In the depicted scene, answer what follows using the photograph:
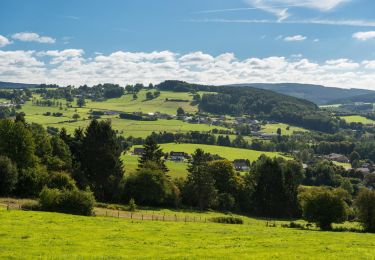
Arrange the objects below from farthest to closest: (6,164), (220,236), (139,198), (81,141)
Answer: (81,141), (139,198), (6,164), (220,236)

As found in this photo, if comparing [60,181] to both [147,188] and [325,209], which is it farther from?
[325,209]

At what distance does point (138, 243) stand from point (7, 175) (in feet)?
113

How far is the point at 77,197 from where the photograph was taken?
51.1m

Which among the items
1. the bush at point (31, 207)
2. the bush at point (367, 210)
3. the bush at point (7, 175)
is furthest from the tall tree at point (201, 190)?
the bush at point (31, 207)

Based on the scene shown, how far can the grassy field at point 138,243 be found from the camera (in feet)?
93.1

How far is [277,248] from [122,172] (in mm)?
51316

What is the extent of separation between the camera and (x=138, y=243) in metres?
32.8

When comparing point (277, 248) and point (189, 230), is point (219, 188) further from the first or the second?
point (277, 248)

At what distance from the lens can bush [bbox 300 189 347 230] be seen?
59719mm

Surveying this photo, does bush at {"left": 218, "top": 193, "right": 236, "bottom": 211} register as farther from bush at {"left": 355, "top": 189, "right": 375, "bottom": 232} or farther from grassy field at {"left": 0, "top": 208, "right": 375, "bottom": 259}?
grassy field at {"left": 0, "top": 208, "right": 375, "bottom": 259}

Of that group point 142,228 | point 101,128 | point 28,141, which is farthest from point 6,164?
point 142,228

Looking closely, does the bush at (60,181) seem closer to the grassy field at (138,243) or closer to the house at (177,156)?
the grassy field at (138,243)

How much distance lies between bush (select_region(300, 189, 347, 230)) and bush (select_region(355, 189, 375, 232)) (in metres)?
2.49

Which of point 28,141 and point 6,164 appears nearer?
point 6,164
